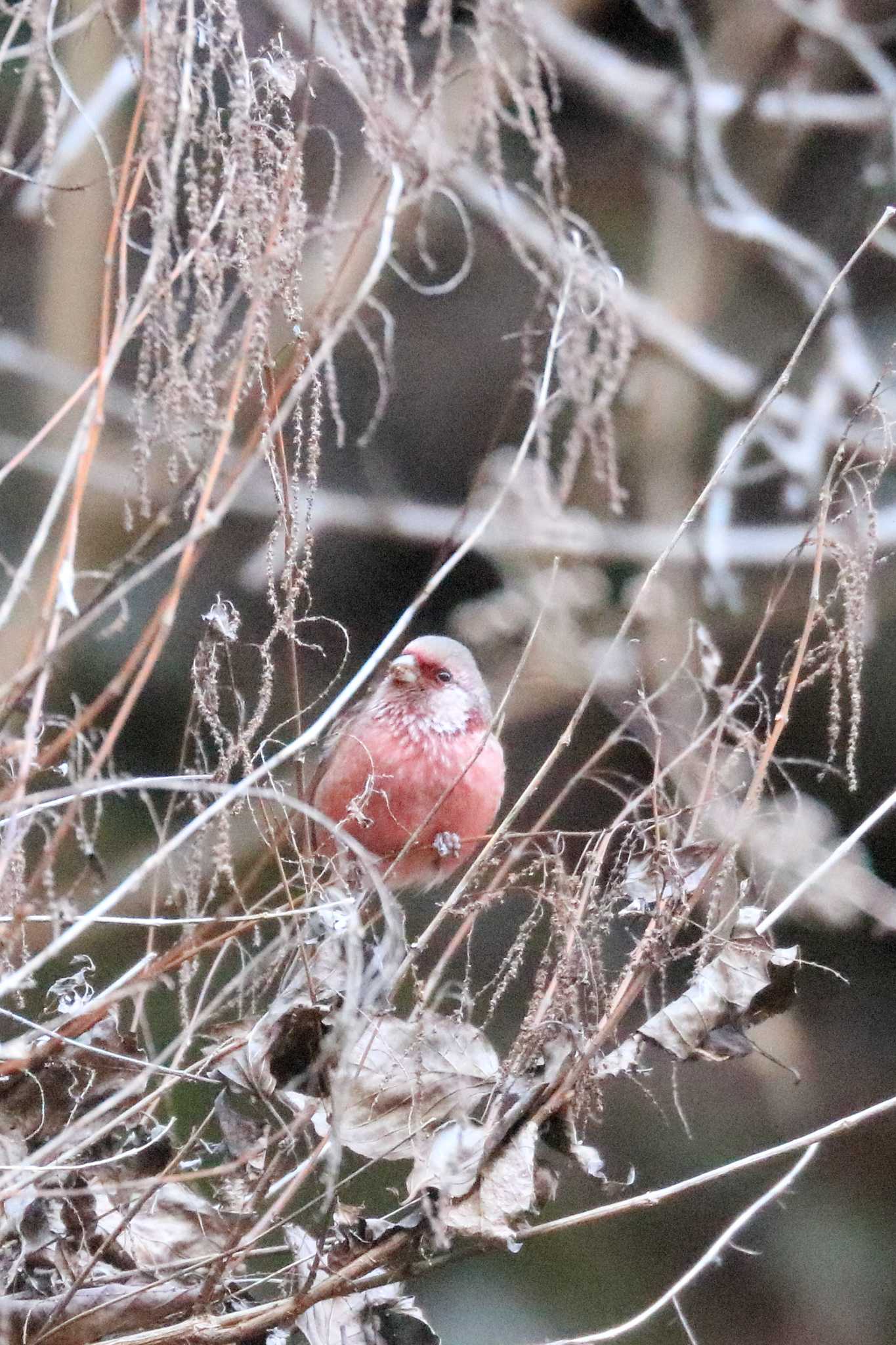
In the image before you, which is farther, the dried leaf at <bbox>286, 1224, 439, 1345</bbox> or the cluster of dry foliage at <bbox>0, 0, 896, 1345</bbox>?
the dried leaf at <bbox>286, 1224, 439, 1345</bbox>

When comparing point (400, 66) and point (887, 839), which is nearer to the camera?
point (400, 66)

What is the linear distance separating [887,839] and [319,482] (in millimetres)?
951

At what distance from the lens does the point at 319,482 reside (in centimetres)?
187

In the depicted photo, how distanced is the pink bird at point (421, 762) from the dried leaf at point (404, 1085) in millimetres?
490

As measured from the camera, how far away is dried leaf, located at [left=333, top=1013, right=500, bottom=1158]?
105cm

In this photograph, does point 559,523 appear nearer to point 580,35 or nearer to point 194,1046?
point 580,35

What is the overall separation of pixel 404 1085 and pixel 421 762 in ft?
2.40

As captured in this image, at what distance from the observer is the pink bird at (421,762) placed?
1669 mm

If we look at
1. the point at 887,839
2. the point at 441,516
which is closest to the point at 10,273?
the point at 441,516

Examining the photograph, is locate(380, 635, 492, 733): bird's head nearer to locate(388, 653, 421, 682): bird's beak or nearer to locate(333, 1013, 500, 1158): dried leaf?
locate(388, 653, 421, 682): bird's beak

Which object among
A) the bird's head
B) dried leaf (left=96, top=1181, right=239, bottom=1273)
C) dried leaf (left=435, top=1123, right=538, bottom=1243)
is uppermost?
the bird's head

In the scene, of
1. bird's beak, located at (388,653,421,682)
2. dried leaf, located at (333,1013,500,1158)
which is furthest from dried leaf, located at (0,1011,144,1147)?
bird's beak, located at (388,653,421,682)

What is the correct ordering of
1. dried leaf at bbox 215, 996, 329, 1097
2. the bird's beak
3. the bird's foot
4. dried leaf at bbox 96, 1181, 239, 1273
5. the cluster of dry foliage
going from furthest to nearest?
the bird's beak
the bird's foot
dried leaf at bbox 96, 1181, 239, 1273
dried leaf at bbox 215, 996, 329, 1097
the cluster of dry foliage

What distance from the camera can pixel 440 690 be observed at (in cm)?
183
